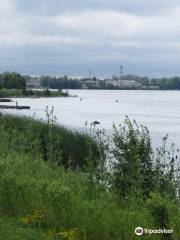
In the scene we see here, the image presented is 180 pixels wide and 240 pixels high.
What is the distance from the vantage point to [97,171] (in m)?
12.3

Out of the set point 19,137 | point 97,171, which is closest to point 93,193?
point 97,171

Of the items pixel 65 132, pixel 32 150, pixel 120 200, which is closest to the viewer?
pixel 120 200

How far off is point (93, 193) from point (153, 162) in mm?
1833

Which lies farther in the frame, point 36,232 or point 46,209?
point 46,209

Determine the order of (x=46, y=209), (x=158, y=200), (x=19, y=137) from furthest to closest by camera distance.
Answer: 1. (x=19, y=137)
2. (x=46, y=209)
3. (x=158, y=200)

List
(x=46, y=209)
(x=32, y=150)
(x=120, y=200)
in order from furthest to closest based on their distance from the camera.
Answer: (x=32, y=150)
(x=120, y=200)
(x=46, y=209)

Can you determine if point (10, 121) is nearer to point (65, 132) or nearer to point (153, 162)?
point (65, 132)

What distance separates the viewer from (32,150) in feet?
54.6

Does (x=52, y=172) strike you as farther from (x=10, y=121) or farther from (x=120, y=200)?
(x=10, y=121)

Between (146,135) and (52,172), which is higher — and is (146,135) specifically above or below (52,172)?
above

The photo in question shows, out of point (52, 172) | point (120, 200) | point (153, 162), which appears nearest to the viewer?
point (120, 200)

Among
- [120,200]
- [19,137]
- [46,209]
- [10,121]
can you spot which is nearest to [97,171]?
[120,200]

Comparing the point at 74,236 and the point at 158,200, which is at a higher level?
the point at 158,200

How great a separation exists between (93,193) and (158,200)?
372 cm
